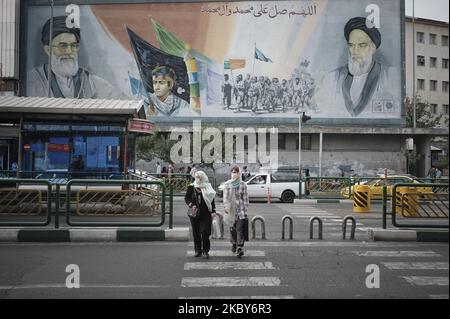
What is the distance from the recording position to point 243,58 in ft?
163

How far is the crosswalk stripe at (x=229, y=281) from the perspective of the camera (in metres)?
7.36

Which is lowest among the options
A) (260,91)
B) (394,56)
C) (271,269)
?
(271,269)

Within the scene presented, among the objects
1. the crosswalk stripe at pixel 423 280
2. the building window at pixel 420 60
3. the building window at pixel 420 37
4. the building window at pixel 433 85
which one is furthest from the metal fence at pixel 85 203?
the building window at pixel 433 85

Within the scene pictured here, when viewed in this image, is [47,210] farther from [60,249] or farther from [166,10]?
[166,10]

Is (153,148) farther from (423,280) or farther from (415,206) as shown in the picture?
(423,280)

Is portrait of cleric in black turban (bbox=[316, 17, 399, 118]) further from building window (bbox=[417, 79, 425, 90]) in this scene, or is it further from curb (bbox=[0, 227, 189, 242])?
curb (bbox=[0, 227, 189, 242])

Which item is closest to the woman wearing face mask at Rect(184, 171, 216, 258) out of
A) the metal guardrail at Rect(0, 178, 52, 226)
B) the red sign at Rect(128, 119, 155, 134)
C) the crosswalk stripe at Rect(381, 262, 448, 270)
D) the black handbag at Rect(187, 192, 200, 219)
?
the black handbag at Rect(187, 192, 200, 219)

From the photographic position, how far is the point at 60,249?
33.3 feet

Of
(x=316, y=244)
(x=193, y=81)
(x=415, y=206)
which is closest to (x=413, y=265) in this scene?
(x=316, y=244)

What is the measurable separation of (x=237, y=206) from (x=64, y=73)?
44.5 meters

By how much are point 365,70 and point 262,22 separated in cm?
1083

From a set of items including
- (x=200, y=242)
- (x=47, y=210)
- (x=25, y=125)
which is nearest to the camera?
(x=200, y=242)
